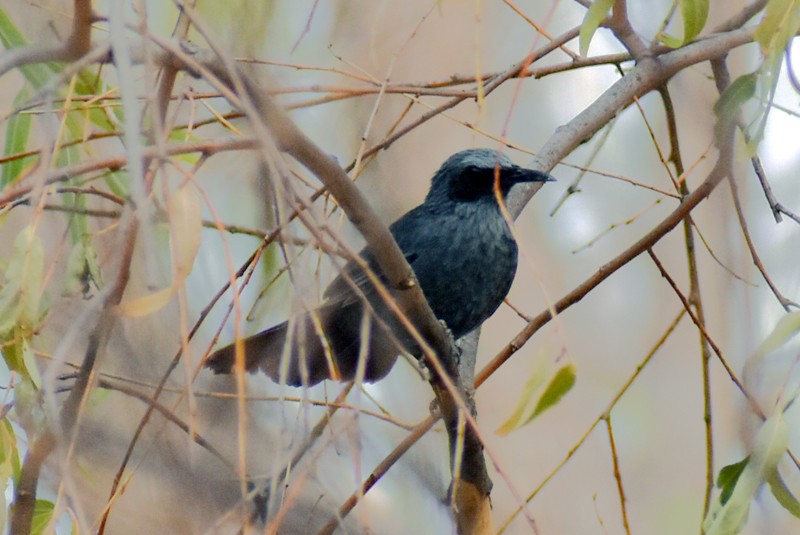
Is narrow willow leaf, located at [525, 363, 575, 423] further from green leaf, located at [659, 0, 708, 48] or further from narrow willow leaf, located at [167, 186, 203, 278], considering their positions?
green leaf, located at [659, 0, 708, 48]

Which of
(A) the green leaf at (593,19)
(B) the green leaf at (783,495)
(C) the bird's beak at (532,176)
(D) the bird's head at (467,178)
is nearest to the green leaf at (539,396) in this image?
(B) the green leaf at (783,495)

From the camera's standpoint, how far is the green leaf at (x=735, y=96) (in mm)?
2279

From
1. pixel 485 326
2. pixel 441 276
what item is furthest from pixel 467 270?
pixel 485 326

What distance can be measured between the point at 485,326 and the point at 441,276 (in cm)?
282

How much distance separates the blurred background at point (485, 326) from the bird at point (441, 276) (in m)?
0.11

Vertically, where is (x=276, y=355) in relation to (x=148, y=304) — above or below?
above

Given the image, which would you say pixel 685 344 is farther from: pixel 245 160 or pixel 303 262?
pixel 303 262

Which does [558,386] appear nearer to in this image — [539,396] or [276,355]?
[539,396]

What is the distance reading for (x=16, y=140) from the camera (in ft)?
9.28

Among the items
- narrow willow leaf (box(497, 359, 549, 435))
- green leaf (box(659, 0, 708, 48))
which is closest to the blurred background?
narrow willow leaf (box(497, 359, 549, 435))

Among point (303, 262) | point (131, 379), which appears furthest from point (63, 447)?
point (131, 379)

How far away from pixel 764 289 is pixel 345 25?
2529 mm

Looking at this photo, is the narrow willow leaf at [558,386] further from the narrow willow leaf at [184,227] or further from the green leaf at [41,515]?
the green leaf at [41,515]

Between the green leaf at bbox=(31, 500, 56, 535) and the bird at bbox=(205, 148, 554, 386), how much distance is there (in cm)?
82
